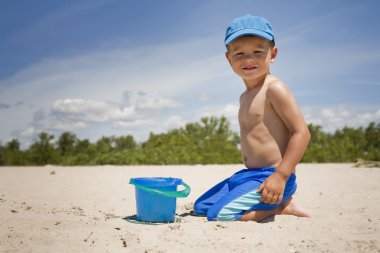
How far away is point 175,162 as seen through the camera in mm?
9891

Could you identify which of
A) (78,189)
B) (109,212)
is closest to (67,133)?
(78,189)

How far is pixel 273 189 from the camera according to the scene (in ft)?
9.54

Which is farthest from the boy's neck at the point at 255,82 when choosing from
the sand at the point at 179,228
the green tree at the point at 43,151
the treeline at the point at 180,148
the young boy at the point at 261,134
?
the green tree at the point at 43,151

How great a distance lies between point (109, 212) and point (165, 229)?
1.14m

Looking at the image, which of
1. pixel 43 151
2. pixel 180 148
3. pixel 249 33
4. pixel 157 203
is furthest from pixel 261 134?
pixel 43 151

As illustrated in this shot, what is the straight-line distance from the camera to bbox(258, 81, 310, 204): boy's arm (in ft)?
9.53

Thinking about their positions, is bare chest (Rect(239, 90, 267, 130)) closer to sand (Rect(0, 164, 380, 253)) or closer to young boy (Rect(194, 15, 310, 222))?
young boy (Rect(194, 15, 310, 222))

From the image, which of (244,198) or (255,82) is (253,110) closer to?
(255,82)

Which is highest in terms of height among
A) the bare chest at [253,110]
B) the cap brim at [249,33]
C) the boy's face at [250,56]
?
the cap brim at [249,33]

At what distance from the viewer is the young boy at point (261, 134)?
295cm

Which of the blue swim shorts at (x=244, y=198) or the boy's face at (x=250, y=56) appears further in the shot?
the boy's face at (x=250, y=56)

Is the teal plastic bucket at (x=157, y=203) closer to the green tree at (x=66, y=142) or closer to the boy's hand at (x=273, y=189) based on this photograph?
the boy's hand at (x=273, y=189)

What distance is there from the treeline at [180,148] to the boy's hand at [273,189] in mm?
6978

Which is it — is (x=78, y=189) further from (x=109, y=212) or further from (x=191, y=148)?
(x=191, y=148)
